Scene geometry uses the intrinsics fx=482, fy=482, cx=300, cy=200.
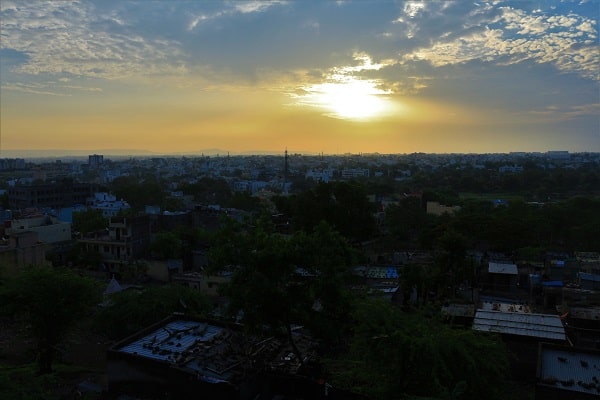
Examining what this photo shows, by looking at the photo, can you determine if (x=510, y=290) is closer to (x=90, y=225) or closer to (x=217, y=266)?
(x=217, y=266)

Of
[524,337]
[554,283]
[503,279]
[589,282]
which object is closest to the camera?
[524,337]

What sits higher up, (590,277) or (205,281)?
(590,277)

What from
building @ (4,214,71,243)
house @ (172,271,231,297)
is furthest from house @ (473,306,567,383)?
building @ (4,214,71,243)

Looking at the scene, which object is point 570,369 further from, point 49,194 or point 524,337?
point 49,194

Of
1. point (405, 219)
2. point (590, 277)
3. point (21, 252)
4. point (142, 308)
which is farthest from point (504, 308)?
point (21, 252)

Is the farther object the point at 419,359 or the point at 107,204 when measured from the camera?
the point at 107,204

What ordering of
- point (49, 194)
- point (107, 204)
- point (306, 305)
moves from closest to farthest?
1. point (306, 305)
2. point (107, 204)
3. point (49, 194)
